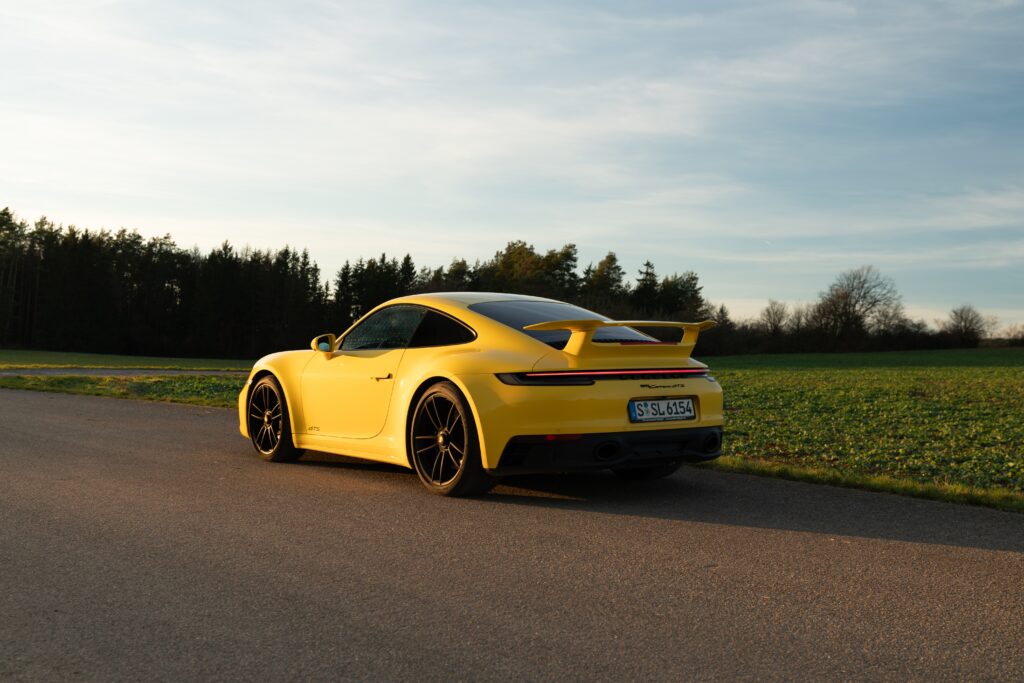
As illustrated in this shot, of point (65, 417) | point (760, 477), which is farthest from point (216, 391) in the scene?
point (760, 477)

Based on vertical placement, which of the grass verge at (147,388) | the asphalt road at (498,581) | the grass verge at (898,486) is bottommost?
the grass verge at (147,388)

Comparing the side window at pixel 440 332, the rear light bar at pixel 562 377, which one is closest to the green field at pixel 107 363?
the side window at pixel 440 332

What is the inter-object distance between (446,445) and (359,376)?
1.21 meters

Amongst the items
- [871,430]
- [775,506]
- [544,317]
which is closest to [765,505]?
[775,506]

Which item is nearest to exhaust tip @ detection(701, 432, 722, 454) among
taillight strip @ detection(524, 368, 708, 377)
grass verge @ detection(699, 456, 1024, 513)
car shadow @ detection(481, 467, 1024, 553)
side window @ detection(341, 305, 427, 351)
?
car shadow @ detection(481, 467, 1024, 553)

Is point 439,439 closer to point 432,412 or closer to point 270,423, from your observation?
point 432,412

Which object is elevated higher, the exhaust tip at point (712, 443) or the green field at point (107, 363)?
the exhaust tip at point (712, 443)

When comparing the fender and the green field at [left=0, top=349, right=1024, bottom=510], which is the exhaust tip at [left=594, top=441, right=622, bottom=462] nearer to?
the green field at [left=0, top=349, right=1024, bottom=510]

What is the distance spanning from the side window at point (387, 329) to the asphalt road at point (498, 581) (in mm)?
1094

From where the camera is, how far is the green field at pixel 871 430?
8219 mm

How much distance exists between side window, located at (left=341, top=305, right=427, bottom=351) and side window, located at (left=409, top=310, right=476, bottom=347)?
0.08 metres

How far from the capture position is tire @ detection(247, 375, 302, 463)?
8.43m

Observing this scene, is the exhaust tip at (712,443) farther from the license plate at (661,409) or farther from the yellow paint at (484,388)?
the license plate at (661,409)

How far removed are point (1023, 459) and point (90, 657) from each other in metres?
9.36
